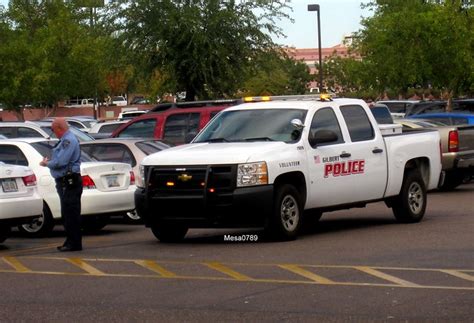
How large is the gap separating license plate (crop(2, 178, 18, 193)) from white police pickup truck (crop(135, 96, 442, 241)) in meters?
1.59

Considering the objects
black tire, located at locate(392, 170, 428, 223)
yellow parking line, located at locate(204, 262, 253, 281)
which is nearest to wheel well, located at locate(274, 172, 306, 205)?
yellow parking line, located at locate(204, 262, 253, 281)

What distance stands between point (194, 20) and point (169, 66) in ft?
5.55

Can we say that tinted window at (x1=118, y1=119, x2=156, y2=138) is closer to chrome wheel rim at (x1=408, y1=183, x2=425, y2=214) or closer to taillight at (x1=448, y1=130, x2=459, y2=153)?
taillight at (x1=448, y1=130, x2=459, y2=153)

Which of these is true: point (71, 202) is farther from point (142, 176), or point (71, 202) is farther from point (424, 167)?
point (424, 167)

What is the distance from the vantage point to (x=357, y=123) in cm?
1595

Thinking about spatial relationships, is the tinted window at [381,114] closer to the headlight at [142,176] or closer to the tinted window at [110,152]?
the tinted window at [110,152]

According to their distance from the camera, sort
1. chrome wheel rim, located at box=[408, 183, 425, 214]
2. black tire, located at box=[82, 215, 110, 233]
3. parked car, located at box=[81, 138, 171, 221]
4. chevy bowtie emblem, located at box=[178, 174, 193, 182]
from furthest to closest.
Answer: parked car, located at box=[81, 138, 171, 221] < black tire, located at box=[82, 215, 110, 233] < chrome wheel rim, located at box=[408, 183, 425, 214] < chevy bowtie emblem, located at box=[178, 174, 193, 182]

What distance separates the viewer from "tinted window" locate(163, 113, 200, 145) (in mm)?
22531

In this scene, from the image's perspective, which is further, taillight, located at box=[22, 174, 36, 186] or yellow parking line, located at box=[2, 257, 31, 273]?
taillight, located at box=[22, 174, 36, 186]

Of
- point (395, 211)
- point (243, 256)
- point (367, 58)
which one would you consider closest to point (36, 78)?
point (367, 58)

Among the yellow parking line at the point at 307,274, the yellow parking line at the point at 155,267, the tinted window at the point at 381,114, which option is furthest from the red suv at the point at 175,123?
the yellow parking line at the point at 307,274

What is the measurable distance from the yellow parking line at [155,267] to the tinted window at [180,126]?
32.5 ft

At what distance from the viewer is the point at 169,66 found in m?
33.8

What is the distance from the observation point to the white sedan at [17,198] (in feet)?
46.3
